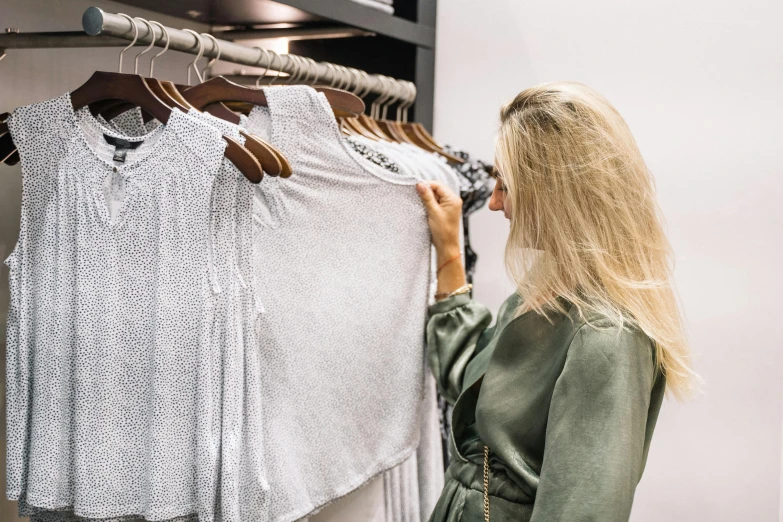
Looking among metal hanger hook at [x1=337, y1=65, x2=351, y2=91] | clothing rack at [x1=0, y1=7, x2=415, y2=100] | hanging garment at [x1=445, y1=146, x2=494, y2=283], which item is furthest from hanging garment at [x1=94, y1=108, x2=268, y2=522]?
hanging garment at [x1=445, y1=146, x2=494, y2=283]

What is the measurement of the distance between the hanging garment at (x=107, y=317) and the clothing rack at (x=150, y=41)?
0.40 ft

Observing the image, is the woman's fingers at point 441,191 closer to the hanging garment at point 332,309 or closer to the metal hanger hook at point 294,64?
the hanging garment at point 332,309

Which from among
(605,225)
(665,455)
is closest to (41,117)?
(605,225)

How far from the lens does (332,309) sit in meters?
1.34

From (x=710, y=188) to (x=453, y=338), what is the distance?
2.73ft

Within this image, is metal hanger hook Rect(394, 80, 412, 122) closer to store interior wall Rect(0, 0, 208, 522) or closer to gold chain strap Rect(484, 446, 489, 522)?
store interior wall Rect(0, 0, 208, 522)

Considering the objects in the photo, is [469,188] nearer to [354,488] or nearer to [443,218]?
[443,218]

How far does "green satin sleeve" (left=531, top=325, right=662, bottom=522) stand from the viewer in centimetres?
100

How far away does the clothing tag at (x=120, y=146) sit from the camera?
46.2 inches

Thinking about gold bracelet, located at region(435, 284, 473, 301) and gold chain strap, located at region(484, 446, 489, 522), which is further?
gold bracelet, located at region(435, 284, 473, 301)

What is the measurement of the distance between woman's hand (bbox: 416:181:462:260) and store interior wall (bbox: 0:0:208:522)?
26.4 inches

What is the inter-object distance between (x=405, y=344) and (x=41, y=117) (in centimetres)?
70

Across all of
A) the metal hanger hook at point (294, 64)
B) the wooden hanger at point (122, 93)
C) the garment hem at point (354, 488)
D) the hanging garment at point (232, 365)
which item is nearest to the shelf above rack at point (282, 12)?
the metal hanger hook at point (294, 64)

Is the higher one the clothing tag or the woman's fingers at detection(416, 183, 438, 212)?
the clothing tag
